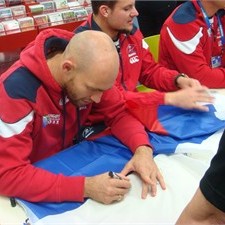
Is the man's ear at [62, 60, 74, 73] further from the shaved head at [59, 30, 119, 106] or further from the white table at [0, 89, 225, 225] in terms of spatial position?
the white table at [0, 89, 225, 225]

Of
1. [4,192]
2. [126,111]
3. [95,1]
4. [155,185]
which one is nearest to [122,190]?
[155,185]

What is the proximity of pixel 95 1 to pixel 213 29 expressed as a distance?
0.61 m

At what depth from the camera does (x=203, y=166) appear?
1.02 metres

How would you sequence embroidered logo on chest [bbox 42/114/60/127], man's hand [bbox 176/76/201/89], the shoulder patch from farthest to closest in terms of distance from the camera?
man's hand [bbox 176/76/201/89], embroidered logo on chest [bbox 42/114/60/127], the shoulder patch

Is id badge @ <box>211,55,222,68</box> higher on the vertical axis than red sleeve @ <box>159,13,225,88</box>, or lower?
lower

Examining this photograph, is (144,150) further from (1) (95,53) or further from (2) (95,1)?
(2) (95,1)

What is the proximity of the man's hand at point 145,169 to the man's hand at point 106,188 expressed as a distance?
0.17 ft

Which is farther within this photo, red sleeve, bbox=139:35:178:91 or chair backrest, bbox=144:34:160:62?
chair backrest, bbox=144:34:160:62

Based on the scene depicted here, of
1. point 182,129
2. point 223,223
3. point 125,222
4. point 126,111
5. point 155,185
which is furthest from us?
point 126,111

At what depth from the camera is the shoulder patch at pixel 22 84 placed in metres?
1.02

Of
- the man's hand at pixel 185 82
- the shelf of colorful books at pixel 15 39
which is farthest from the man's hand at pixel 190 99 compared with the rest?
the shelf of colorful books at pixel 15 39

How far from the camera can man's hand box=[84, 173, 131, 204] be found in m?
0.93

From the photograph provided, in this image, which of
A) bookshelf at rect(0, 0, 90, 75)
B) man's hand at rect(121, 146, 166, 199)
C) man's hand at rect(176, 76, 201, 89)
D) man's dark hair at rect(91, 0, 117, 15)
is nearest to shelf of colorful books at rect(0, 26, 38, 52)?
bookshelf at rect(0, 0, 90, 75)

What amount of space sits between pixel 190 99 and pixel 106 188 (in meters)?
0.52
